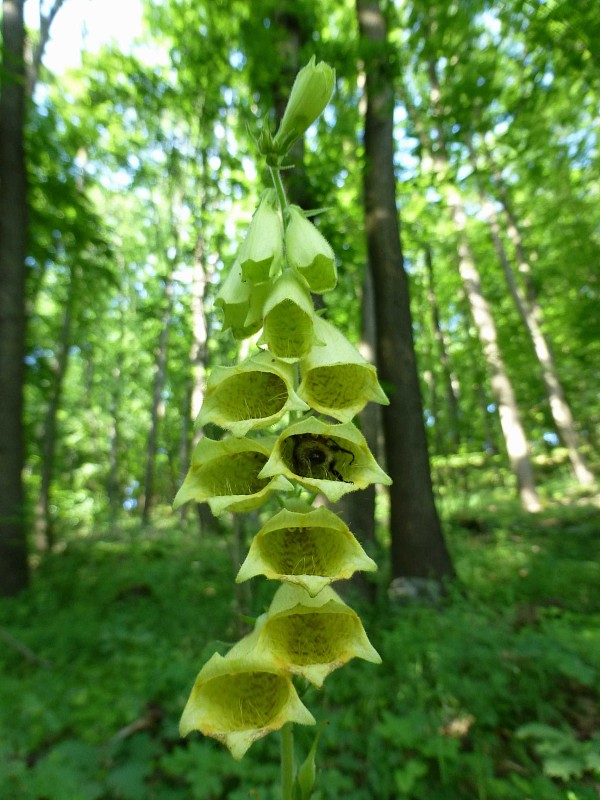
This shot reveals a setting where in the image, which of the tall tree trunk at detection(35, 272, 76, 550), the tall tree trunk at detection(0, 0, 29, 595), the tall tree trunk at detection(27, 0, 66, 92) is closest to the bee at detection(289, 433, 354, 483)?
the tall tree trunk at detection(0, 0, 29, 595)

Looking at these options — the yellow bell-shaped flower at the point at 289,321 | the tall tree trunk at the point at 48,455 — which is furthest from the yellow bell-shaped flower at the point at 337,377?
the tall tree trunk at the point at 48,455

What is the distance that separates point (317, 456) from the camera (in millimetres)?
983

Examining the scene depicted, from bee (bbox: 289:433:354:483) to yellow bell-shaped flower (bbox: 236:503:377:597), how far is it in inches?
2.9

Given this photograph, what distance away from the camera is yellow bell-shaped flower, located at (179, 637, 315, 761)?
83 cm

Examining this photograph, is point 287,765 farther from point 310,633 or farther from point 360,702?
point 360,702

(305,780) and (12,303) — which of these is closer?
(305,780)

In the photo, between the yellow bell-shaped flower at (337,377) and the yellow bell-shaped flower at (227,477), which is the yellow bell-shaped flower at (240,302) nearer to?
the yellow bell-shaped flower at (337,377)

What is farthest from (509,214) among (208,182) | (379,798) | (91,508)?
(379,798)

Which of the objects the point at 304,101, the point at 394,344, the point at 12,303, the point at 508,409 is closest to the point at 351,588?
the point at 394,344

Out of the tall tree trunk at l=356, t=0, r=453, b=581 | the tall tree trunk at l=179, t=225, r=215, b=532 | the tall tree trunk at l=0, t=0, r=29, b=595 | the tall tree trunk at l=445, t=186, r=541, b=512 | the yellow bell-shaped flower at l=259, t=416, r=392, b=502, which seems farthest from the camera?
the tall tree trunk at l=445, t=186, r=541, b=512

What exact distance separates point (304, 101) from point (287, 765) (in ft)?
4.65

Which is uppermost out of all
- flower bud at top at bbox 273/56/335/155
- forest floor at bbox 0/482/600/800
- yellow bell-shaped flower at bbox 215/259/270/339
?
flower bud at top at bbox 273/56/335/155

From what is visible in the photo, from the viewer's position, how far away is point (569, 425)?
12.8 meters

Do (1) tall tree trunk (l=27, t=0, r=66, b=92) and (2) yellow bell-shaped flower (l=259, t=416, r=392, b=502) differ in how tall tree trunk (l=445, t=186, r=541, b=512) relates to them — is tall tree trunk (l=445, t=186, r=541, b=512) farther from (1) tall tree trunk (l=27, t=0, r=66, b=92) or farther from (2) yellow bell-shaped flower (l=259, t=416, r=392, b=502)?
(2) yellow bell-shaped flower (l=259, t=416, r=392, b=502)
